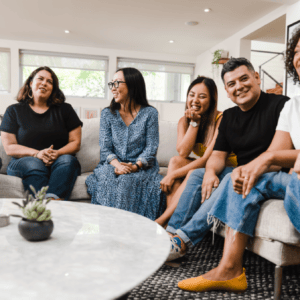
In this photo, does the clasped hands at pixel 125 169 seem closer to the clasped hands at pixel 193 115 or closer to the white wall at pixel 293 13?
the clasped hands at pixel 193 115

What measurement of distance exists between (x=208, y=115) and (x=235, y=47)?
4.23m

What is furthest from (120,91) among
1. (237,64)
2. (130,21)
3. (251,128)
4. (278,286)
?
(130,21)

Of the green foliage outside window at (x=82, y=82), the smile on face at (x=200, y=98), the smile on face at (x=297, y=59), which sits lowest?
the smile on face at (x=200, y=98)

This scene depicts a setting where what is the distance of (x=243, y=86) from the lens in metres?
1.56

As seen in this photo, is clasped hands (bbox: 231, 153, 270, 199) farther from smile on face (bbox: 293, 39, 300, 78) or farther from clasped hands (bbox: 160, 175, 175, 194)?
clasped hands (bbox: 160, 175, 175, 194)

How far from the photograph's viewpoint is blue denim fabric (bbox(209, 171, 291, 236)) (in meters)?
1.19

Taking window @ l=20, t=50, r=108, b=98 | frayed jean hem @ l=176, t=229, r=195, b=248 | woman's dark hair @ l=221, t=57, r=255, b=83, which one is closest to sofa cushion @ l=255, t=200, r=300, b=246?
frayed jean hem @ l=176, t=229, r=195, b=248

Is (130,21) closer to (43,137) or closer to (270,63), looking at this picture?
(43,137)

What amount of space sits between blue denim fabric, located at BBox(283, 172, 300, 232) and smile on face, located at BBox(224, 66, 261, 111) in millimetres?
597

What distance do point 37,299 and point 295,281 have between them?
4.29 feet

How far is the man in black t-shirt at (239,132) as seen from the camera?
1.52 meters

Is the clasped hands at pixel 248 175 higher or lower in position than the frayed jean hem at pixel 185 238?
higher

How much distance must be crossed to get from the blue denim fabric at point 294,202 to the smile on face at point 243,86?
1.96 feet

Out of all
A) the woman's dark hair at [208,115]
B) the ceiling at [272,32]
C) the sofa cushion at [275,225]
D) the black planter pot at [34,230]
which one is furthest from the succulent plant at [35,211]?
the ceiling at [272,32]
